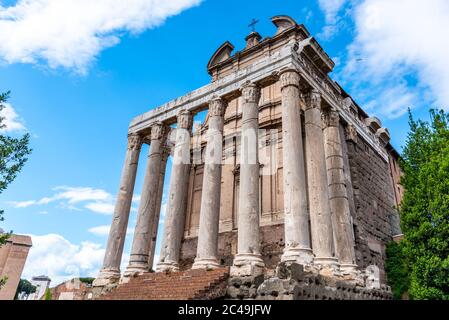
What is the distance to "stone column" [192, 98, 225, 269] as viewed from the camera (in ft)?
37.3

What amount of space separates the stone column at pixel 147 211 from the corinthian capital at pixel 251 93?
5.23 m

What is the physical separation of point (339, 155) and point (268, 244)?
4.83 metres

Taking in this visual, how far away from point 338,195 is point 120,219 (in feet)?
31.6

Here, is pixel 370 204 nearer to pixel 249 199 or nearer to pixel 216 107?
pixel 249 199

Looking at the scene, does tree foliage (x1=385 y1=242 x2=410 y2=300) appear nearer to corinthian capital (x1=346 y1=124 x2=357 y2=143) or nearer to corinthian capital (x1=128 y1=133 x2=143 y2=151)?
corinthian capital (x1=346 y1=124 x2=357 y2=143)

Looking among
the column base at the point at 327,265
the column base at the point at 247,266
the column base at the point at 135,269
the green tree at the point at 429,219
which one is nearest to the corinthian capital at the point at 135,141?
the column base at the point at 135,269

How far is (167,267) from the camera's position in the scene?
488 inches

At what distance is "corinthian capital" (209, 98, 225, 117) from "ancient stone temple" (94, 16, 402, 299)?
6cm

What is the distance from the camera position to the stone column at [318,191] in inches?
411

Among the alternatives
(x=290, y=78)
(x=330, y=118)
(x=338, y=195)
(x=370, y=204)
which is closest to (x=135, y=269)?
(x=338, y=195)

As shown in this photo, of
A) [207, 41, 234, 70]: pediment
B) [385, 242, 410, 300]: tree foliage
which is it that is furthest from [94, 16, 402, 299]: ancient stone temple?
[207, 41, 234, 70]: pediment
